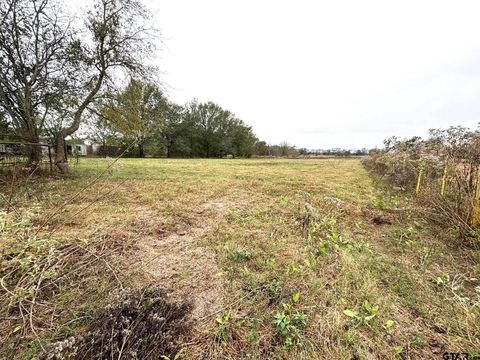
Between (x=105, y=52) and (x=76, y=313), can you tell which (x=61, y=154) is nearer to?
(x=105, y=52)

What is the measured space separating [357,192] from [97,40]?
10231 mm

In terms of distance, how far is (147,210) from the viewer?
4.25 meters

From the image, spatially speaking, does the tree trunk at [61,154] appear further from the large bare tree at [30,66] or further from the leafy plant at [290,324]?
the leafy plant at [290,324]

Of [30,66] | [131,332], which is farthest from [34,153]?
[131,332]

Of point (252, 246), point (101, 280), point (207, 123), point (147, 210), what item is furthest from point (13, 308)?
point (207, 123)

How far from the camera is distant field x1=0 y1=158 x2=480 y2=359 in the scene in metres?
1.49

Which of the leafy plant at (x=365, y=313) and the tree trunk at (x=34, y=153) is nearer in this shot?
A: the leafy plant at (x=365, y=313)

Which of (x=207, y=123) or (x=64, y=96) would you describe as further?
(x=207, y=123)

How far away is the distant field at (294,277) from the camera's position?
149 cm

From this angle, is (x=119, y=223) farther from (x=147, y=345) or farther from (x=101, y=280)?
(x=147, y=345)

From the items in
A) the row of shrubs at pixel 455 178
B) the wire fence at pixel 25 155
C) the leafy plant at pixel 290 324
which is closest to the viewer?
→ the leafy plant at pixel 290 324

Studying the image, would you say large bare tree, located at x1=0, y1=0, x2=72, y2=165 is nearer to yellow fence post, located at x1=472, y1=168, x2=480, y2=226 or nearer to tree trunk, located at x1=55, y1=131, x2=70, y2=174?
tree trunk, located at x1=55, y1=131, x2=70, y2=174

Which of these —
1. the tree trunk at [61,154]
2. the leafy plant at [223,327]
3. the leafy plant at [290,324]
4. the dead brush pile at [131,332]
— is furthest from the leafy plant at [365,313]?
the tree trunk at [61,154]

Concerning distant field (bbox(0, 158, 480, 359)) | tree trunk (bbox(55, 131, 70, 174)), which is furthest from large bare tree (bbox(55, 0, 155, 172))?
distant field (bbox(0, 158, 480, 359))
